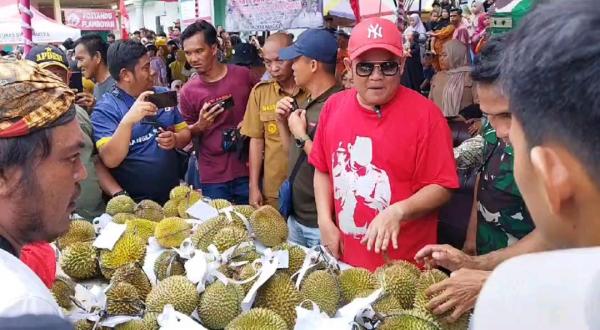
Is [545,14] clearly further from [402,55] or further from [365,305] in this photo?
[402,55]

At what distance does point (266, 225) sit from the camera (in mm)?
2166

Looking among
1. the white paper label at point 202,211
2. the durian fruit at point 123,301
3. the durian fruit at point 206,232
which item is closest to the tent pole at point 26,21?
the white paper label at point 202,211

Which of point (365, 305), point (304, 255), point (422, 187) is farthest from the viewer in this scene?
point (422, 187)

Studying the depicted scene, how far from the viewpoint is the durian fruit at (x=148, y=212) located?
2.51 meters

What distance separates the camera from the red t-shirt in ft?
7.37

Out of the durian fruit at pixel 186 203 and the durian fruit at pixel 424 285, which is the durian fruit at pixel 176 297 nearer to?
the durian fruit at pixel 424 285

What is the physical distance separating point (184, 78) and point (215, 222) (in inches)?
324

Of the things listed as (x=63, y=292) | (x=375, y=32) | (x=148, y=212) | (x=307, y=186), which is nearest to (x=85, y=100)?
(x=148, y=212)

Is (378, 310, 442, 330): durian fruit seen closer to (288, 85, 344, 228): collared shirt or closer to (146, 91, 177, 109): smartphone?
(288, 85, 344, 228): collared shirt

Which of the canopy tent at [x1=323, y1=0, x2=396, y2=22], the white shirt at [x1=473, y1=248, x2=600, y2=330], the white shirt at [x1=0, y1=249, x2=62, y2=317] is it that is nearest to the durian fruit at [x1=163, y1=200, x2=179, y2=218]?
the white shirt at [x1=0, y1=249, x2=62, y2=317]

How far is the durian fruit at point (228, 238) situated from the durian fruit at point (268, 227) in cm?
14

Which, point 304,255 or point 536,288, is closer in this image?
point 536,288

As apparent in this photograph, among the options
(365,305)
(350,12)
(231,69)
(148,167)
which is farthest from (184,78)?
(365,305)

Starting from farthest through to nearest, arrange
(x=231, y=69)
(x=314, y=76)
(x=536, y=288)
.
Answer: (x=231, y=69) < (x=314, y=76) < (x=536, y=288)
